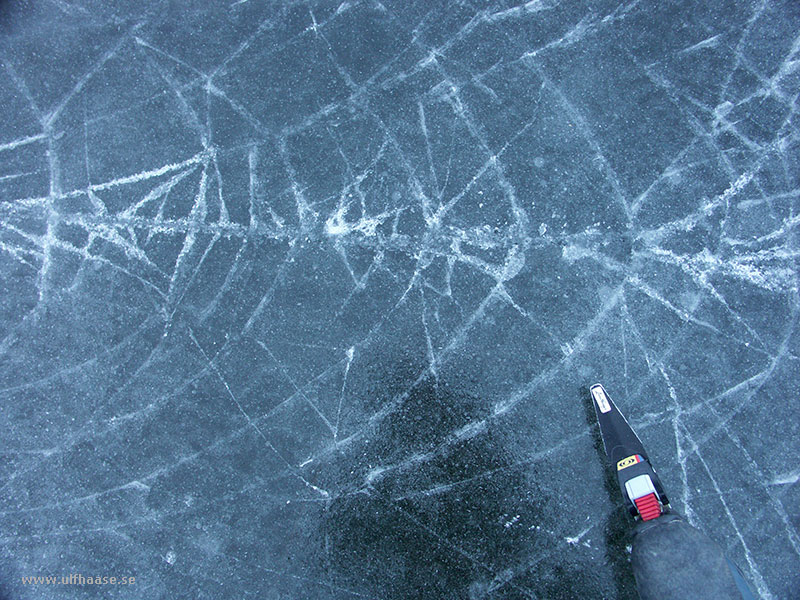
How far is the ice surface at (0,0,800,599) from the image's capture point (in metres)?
2.72

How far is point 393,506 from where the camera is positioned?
9.00 feet

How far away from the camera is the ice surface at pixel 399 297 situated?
8.93 ft

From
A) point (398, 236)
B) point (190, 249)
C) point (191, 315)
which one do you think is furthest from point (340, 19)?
point (191, 315)

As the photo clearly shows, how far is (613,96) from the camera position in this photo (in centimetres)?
282

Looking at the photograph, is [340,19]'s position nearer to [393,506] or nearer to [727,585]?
[393,506]

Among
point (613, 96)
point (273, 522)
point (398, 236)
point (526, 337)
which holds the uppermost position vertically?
point (613, 96)

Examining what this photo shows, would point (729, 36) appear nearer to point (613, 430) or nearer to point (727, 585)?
point (613, 430)

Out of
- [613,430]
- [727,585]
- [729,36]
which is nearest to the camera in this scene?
[727,585]

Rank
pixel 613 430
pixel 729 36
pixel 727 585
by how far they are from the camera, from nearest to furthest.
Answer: pixel 727 585
pixel 613 430
pixel 729 36

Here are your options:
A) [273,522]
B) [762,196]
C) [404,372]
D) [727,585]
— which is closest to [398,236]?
[404,372]

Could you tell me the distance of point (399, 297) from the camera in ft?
9.14

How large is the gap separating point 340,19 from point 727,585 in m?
3.43

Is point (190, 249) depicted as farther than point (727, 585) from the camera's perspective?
→ Yes

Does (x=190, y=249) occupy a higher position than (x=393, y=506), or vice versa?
(x=190, y=249)
